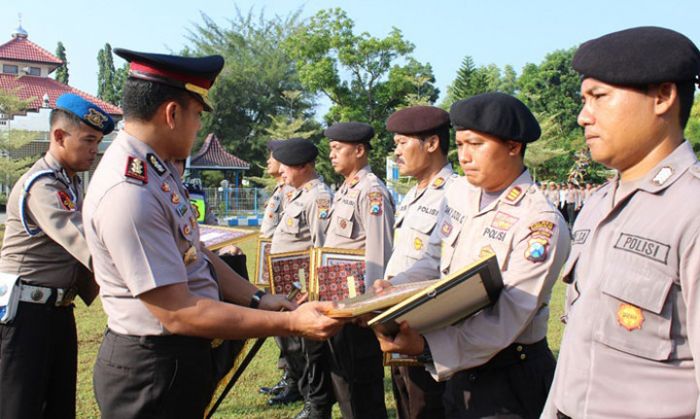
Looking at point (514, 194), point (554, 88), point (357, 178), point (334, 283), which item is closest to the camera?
point (514, 194)

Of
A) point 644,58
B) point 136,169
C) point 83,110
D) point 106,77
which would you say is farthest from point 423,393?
point 106,77

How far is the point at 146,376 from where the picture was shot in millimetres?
2295

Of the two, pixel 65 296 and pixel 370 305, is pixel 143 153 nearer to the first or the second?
pixel 370 305

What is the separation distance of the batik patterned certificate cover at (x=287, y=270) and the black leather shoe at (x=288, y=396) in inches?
49.4

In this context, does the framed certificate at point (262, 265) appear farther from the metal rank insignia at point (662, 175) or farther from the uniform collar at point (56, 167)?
the metal rank insignia at point (662, 175)

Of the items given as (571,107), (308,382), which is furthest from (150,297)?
(571,107)

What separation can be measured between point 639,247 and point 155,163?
1.71 m

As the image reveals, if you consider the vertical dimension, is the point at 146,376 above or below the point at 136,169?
below

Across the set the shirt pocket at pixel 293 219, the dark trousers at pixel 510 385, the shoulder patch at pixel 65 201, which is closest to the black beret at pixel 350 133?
the shirt pocket at pixel 293 219

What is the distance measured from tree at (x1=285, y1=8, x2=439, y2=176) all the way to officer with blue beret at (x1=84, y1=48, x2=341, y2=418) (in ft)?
92.9

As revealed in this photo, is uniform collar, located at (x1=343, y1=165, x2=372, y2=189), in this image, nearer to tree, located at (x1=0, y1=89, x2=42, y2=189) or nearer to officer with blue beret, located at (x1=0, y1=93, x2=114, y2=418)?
Answer: officer with blue beret, located at (x1=0, y1=93, x2=114, y2=418)

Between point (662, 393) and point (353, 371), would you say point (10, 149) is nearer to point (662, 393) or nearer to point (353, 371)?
point (353, 371)

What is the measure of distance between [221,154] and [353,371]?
1487 inches

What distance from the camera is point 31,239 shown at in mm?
3342
